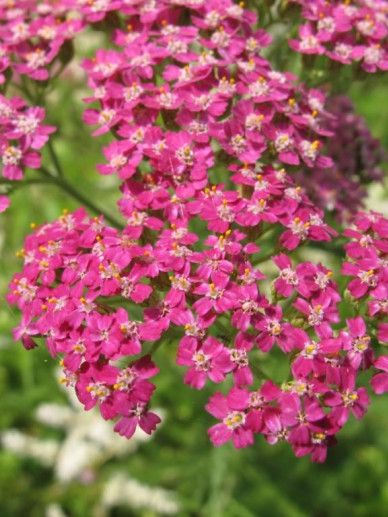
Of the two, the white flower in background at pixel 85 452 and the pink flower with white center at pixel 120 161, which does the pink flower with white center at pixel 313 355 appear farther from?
the white flower in background at pixel 85 452

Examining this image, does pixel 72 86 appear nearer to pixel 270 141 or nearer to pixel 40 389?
pixel 40 389

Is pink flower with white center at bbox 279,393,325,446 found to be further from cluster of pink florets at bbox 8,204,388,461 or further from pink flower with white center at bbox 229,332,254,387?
pink flower with white center at bbox 229,332,254,387

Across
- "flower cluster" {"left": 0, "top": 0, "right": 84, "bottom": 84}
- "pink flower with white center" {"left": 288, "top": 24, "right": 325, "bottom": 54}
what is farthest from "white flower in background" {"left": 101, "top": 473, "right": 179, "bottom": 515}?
"pink flower with white center" {"left": 288, "top": 24, "right": 325, "bottom": 54}

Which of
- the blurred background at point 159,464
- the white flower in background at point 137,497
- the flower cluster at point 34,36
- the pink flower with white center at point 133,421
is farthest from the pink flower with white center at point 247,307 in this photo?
the white flower in background at point 137,497

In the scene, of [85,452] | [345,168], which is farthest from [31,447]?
[345,168]

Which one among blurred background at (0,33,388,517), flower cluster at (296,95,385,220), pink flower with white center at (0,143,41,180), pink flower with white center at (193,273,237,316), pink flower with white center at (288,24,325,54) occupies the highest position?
pink flower with white center at (288,24,325,54)

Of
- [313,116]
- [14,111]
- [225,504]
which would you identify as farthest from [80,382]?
[225,504]

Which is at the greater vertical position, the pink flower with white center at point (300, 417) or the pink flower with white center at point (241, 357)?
the pink flower with white center at point (241, 357)
